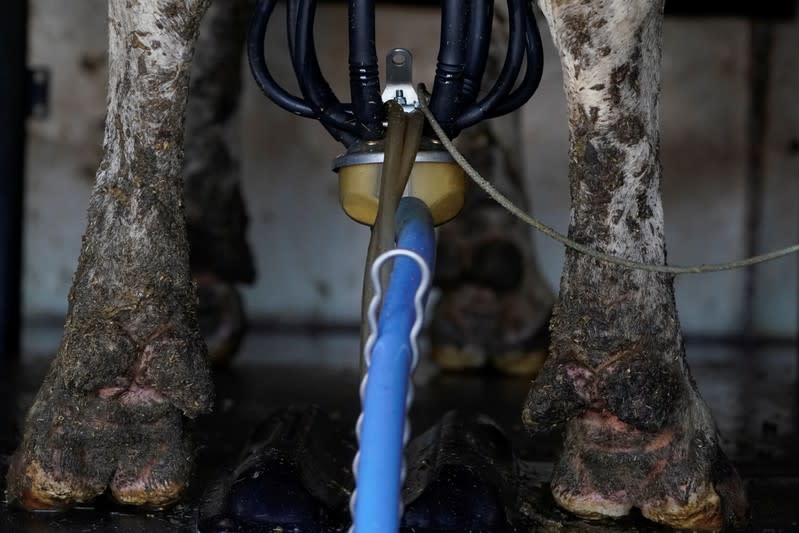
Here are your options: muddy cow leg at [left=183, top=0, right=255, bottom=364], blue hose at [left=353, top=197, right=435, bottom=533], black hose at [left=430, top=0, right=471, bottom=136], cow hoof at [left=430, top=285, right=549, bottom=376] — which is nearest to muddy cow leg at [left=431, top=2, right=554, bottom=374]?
cow hoof at [left=430, top=285, right=549, bottom=376]

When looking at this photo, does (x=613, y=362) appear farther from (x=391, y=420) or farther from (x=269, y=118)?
(x=269, y=118)

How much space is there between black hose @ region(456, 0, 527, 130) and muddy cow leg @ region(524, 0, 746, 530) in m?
0.09

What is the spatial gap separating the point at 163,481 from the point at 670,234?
3.15 meters

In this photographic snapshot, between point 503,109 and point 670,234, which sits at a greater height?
point 503,109

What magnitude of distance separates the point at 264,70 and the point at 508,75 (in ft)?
0.98

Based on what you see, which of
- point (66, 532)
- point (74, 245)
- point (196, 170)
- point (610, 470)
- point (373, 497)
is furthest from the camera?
point (74, 245)

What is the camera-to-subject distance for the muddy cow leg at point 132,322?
1.30 m

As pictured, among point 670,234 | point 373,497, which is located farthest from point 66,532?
point 670,234

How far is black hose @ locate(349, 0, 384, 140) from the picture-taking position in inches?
49.8

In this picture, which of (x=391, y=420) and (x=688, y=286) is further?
(x=688, y=286)

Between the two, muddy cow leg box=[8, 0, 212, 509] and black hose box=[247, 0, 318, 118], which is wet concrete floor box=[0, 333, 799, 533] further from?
black hose box=[247, 0, 318, 118]

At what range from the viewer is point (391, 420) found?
2.93 feet

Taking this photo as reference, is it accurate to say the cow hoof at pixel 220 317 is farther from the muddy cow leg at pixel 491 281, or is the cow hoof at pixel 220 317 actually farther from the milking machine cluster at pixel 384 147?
the milking machine cluster at pixel 384 147

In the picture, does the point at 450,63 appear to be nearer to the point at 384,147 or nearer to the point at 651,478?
the point at 384,147
